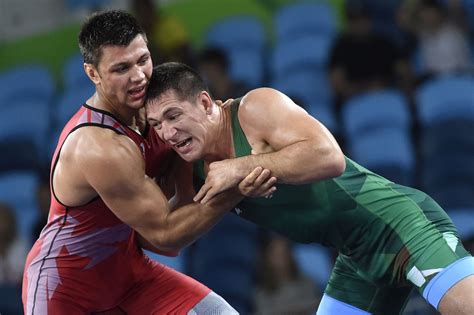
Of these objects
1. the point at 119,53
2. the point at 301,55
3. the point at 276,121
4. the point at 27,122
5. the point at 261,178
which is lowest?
the point at 27,122

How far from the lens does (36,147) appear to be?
9672 millimetres

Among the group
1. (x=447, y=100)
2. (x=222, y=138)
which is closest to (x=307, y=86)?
(x=447, y=100)

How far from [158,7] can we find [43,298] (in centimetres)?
625

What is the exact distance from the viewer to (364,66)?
28.1 ft

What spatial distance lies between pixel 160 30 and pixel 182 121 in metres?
5.46

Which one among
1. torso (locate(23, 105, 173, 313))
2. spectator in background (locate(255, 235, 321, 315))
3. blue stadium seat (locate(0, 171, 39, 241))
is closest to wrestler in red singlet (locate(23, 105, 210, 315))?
torso (locate(23, 105, 173, 313))

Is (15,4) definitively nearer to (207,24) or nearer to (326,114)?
(207,24)

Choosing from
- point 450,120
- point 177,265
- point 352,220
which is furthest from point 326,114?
point 352,220

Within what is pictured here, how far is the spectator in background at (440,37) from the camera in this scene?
865cm

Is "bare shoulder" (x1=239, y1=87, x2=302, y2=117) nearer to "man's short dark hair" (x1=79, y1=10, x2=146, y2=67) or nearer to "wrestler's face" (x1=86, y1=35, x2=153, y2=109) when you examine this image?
"wrestler's face" (x1=86, y1=35, x2=153, y2=109)

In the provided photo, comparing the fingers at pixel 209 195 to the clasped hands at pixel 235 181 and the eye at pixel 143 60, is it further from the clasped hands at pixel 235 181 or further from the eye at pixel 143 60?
the eye at pixel 143 60

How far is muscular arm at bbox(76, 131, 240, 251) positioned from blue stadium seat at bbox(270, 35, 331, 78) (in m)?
4.83

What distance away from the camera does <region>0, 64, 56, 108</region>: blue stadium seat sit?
1030cm

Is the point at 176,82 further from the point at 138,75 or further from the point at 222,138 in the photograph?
the point at 222,138
